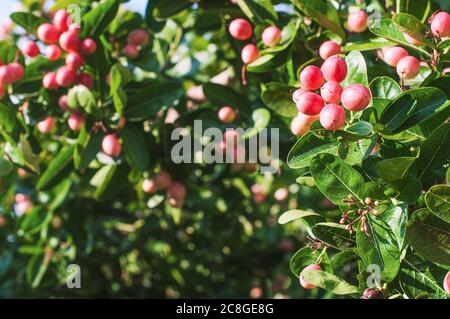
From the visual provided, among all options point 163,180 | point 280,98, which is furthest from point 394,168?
point 163,180

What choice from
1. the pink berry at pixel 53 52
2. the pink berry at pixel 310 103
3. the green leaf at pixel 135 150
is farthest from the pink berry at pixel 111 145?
the pink berry at pixel 310 103

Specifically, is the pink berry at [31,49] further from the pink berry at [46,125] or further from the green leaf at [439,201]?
the green leaf at [439,201]

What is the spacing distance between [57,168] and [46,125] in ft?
0.39

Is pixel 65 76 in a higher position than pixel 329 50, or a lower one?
lower

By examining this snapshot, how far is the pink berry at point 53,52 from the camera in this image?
162 centimetres

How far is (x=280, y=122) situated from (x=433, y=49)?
0.42m

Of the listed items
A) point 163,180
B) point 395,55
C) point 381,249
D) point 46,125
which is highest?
point 395,55

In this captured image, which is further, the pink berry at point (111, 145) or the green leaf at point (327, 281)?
the pink berry at point (111, 145)

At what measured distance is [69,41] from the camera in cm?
157

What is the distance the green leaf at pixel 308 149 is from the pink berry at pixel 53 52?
0.74 metres

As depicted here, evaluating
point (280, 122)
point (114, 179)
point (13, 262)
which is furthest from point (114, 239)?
point (280, 122)

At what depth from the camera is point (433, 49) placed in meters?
1.25

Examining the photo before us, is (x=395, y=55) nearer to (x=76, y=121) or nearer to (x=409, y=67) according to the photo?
(x=409, y=67)

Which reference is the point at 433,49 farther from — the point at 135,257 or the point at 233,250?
the point at 135,257
